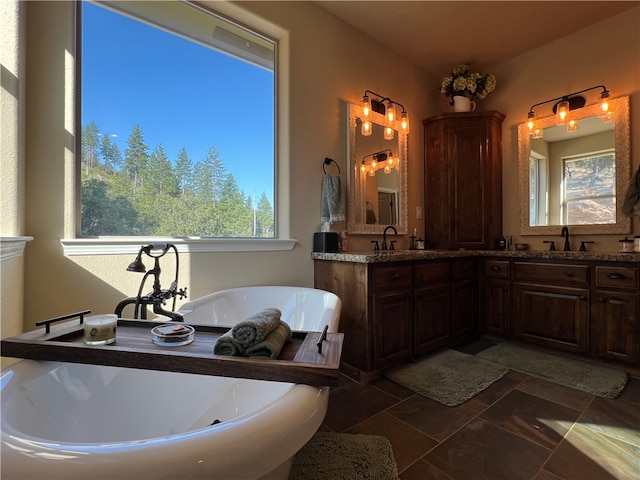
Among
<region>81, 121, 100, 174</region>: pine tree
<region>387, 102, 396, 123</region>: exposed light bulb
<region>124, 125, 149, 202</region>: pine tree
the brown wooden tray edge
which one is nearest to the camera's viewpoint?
the brown wooden tray edge

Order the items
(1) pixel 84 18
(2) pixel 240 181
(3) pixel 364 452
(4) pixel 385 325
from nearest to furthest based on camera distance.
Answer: (3) pixel 364 452 → (1) pixel 84 18 → (4) pixel 385 325 → (2) pixel 240 181

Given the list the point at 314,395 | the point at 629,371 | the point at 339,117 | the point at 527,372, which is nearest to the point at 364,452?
the point at 314,395

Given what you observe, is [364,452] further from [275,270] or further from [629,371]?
[629,371]

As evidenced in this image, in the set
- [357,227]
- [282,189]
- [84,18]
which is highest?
[84,18]

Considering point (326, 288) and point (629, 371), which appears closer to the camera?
point (629, 371)

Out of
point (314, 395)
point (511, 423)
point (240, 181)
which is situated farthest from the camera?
point (240, 181)

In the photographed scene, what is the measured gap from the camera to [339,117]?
2670 mm

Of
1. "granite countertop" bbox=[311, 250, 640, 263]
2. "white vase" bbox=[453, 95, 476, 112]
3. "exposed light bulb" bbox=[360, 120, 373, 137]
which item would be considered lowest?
"granite countertop" bbox=[311, 250, 640, 263]

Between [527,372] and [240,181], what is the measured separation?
8.52 ft

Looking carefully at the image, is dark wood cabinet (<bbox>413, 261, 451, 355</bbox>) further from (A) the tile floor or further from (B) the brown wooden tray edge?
(B) the brown wooden tray edge

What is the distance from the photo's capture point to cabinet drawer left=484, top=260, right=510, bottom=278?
278cm

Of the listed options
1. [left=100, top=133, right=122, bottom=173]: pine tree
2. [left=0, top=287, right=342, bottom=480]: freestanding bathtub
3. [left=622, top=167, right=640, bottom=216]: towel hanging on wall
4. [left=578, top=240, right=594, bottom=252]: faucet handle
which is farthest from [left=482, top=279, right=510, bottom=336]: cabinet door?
[left=100, top=133, right=122, bottom=173]: pine tree

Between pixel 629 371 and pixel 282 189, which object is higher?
pixel 282 189

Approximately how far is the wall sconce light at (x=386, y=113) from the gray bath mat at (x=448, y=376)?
208cm
